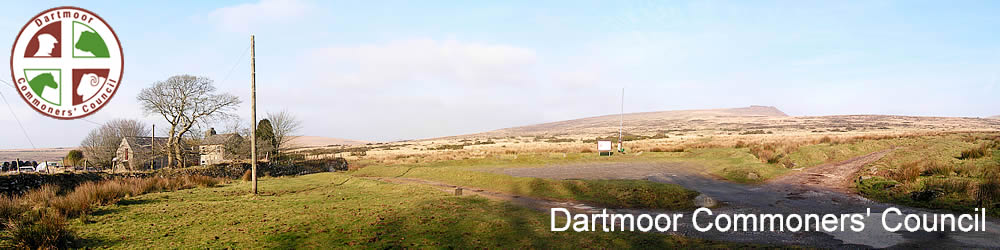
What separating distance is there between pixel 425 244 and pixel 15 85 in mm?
8744

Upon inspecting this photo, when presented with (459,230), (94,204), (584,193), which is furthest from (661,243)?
(94,204)

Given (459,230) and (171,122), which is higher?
(171,122)

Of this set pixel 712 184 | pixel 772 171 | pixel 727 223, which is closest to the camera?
pixel 727 223

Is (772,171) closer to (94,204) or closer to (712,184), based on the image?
(712,184)

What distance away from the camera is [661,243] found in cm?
873

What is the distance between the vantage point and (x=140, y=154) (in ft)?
113

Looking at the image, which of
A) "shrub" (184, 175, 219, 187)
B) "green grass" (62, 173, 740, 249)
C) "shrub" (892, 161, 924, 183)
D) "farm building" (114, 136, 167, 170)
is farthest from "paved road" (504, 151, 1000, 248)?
"farm building" (114, 136, 167, 170)

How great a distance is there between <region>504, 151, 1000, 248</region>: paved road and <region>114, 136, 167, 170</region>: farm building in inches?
986

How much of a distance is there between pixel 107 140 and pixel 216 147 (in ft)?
61.6

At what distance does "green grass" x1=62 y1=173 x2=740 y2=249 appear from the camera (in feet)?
28.7

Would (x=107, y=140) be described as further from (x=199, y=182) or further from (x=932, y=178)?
(x=932, y=178)

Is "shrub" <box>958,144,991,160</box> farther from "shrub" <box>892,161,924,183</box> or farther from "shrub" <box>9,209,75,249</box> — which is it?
"shrub" <box>9,209,75,249</box>

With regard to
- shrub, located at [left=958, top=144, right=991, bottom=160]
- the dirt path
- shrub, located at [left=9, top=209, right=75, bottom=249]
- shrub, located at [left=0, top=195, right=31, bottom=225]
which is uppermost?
shrub, located at [left=958, top=144, right=991, bottom=160]

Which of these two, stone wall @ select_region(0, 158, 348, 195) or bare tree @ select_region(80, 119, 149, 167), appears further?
bare tree @ select_region(80, 119, 149, 167)
